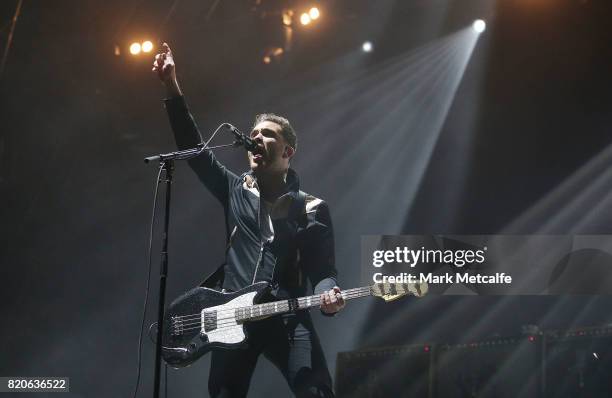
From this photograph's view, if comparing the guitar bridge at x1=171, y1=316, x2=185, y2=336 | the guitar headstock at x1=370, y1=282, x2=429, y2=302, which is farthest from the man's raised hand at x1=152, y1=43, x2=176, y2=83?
the guitar headstock at x1=370, y1=282, x2=429, y2=302

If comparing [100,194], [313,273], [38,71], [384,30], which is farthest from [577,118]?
[38,71]

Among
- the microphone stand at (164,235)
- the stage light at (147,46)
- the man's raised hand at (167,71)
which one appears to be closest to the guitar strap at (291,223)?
the microphone stand at (164,235)

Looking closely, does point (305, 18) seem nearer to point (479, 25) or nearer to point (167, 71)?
point (479, 25)

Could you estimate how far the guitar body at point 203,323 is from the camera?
3.30 m

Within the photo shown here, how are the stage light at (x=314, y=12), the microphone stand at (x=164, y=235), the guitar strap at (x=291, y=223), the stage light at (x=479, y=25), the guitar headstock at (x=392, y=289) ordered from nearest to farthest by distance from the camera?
the microphone stand at (x=164, y=235), the guitar headstock at (x=392, y=289), the guitar strap at (x=291, y=223), the stage light at (x=314, y=12), the stage light at (x=479, y=25)

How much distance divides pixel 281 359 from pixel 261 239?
0.69m

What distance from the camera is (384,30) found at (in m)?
6.90

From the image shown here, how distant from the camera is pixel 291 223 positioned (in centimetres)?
364

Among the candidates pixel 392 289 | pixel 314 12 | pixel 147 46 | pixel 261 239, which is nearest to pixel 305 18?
pixel 314 12

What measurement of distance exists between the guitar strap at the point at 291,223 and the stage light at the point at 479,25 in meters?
3.81

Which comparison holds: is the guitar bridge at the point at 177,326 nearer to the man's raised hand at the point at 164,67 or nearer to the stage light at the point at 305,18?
the man's raised hand at the point at 164,67

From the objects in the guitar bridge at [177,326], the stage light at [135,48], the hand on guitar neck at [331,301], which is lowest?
the guitar bridge at [177,326]

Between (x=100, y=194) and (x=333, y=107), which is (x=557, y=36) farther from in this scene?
(x=100, y=194)

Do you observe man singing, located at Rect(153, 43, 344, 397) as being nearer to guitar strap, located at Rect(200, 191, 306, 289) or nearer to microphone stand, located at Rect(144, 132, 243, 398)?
guitar strap, located at Rect(200, 191, 306, 289)
